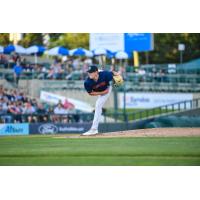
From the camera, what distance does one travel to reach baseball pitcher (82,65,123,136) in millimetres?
16547

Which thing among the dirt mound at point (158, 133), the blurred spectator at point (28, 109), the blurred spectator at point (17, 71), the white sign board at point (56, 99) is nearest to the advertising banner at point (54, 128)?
the blurred spectator at point (28, 109)

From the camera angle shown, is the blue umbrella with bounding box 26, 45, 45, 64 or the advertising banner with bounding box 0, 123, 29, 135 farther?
the blue umbrella with bounding box 26, 45, 45, 64

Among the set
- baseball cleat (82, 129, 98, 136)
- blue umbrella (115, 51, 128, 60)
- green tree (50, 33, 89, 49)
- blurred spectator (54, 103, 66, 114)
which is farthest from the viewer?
blue umbrella (115, 51, 128, 60)

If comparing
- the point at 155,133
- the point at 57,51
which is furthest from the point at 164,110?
the point at 57,51

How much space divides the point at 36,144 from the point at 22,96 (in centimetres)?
184

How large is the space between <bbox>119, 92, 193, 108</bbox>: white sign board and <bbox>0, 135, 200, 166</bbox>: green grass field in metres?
1.77

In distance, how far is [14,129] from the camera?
1708cm

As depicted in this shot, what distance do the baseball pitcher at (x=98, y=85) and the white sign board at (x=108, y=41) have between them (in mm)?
665

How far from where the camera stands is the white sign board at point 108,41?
16.7 metres

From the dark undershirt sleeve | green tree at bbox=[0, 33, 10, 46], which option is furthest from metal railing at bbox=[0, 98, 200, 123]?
green tree at bbox=[0, 33, 10, 46]

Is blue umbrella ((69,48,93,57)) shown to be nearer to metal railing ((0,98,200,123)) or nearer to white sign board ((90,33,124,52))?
white sign board ((90,33,124,52))

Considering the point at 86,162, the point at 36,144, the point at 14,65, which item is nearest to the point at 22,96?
the point at 14,65

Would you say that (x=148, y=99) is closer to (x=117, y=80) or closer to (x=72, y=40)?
(x=117, y=80)

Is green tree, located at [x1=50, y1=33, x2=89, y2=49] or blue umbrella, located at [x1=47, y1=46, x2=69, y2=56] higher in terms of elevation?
green tree, located at [x1=50, y1=33, x2=89, y2=49]
